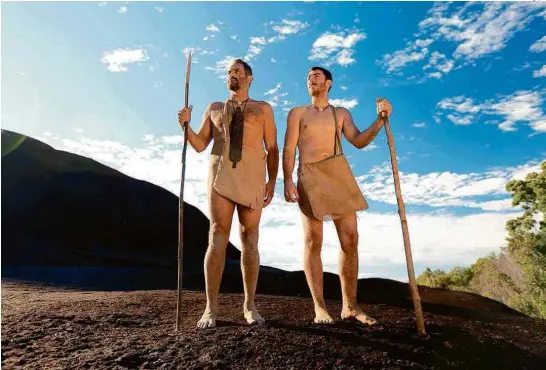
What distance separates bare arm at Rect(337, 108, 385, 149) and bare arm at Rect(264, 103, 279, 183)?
760 millimetres

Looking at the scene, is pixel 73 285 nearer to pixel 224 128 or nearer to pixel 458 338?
pixel 224 128

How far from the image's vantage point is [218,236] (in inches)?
203

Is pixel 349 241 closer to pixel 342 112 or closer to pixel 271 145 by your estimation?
pixel 271 145

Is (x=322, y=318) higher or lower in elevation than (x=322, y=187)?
lower

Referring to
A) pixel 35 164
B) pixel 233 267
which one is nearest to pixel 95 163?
pixel 35 164

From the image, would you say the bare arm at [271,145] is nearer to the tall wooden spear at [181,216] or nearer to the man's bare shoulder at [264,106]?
the man's bare shoulder at [264,106]

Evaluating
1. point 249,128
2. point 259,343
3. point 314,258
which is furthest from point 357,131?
point 259,343

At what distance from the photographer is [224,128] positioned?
5367mm

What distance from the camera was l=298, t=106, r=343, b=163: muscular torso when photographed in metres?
5.44

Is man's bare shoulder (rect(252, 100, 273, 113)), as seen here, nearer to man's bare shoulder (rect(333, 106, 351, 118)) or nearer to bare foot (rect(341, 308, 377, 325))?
man's bare shoulder (rect(333, 106, 351, 118))

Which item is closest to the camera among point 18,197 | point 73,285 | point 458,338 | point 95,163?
point 458,338

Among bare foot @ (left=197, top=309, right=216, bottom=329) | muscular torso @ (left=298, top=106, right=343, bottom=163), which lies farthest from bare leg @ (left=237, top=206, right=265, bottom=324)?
muscular torso @ (left=298, top=106, right=343, bottom=163)

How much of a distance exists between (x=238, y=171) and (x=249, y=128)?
18.5 inches

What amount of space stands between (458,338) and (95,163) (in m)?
19.1
